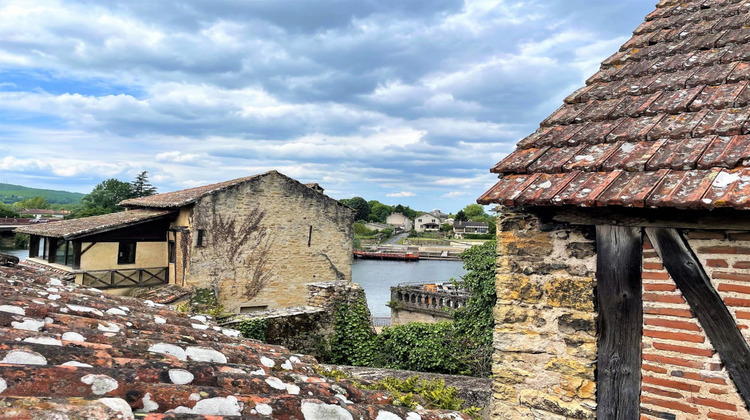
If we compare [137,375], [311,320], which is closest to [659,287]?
[137,375]

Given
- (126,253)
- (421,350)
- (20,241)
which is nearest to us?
(421,350)

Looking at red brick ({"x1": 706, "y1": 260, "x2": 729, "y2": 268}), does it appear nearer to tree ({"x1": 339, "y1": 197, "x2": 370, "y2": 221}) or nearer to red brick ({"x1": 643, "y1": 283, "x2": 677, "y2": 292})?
red brick ({"x1": 643, "y1": 283, "x2": 677, "y2": 292})

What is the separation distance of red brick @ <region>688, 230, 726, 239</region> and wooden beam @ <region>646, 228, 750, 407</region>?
0.05 m

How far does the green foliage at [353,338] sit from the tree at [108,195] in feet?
137

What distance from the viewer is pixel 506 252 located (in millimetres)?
3389

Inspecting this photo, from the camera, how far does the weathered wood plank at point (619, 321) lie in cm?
281

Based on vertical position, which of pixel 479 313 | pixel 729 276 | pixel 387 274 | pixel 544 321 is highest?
pixel 729 276

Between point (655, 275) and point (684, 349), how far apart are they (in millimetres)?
442

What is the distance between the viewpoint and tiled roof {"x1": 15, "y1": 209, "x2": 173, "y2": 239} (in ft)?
44.9

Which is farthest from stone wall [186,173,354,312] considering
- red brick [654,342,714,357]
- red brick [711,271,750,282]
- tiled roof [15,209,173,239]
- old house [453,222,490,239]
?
old house [453,222,490,239]

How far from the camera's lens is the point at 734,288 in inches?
98.6

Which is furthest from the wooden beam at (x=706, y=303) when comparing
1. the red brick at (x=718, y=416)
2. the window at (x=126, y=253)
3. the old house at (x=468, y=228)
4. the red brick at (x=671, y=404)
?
the old house at (x=468, y=228)

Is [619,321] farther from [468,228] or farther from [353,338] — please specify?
[468,228]

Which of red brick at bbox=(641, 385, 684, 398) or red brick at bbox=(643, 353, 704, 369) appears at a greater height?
red brick at bbox=(643, 353, 704, 369)
